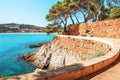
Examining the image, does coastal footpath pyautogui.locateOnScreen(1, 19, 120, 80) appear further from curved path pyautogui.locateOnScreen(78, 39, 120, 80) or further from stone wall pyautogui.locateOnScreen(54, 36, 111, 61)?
curved path pyautogui.locateOnScreen(78, 39, 120, 80)

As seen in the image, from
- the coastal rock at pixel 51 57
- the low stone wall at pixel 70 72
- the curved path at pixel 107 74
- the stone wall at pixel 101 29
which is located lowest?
the coastal rock at pixel 51 57

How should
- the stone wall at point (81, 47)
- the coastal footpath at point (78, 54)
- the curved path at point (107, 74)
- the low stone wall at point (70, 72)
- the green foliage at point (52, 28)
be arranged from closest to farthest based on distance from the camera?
the low stone wall at point (70, 72), the coastal footpath at point (78, 54), the curved path at point (107, 74), the stone wall at point (81, 47), the green foliage at point (52, 28)

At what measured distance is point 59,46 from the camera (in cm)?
2638

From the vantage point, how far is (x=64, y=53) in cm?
2366

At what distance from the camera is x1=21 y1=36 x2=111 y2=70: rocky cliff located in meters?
17.6

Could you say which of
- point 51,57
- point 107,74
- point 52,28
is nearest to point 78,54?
point 51,57

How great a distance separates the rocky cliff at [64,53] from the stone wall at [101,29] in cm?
425

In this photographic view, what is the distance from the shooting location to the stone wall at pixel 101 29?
22408mm

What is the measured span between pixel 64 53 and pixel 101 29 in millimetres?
6070

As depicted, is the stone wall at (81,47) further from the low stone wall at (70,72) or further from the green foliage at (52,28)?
the green foliage at (52,28)

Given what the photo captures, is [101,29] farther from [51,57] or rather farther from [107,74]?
[107,74]

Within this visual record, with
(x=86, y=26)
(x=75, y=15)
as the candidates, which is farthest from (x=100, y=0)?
(x=75, y=15)

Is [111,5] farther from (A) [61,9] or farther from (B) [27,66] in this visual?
(B) [27,66]

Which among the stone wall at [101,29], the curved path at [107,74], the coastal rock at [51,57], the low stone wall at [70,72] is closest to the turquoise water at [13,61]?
the coastal rock at [51,57]
